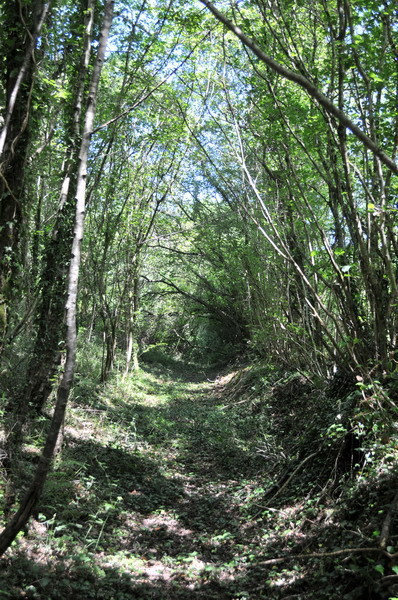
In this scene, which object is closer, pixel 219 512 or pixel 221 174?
pixel 219 512

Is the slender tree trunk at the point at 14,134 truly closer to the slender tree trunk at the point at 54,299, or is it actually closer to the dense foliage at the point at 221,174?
Answer: the dense foliage at the point at 221,174

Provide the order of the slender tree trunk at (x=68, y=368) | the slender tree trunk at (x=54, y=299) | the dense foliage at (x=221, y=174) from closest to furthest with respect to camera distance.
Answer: the slender tree trunk at (x=68, y=368) → the dense foliage at (x=221, y=174) → the slender tree trunk at (x=54, y=299)

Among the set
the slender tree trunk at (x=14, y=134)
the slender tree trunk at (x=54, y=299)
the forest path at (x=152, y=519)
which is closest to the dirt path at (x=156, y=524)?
the forest path at (x=152, y=519)

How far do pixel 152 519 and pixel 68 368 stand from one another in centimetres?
248

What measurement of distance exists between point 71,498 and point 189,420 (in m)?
5.32

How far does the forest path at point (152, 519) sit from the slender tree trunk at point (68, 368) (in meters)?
0.42

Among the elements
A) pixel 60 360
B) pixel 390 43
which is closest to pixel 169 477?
pixel 60 360

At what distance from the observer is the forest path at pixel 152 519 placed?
329cm

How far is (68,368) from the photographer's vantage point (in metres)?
3.20

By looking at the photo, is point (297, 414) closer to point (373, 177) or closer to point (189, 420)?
point (189, 420)

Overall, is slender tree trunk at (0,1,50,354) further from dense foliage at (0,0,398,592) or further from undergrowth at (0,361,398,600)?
undergrowth at (0,361,398,600)

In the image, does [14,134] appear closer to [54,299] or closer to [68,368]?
[54,299]

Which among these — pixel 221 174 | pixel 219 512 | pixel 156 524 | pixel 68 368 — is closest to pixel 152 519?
pixel 156 524

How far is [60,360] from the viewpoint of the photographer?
6566 mm
